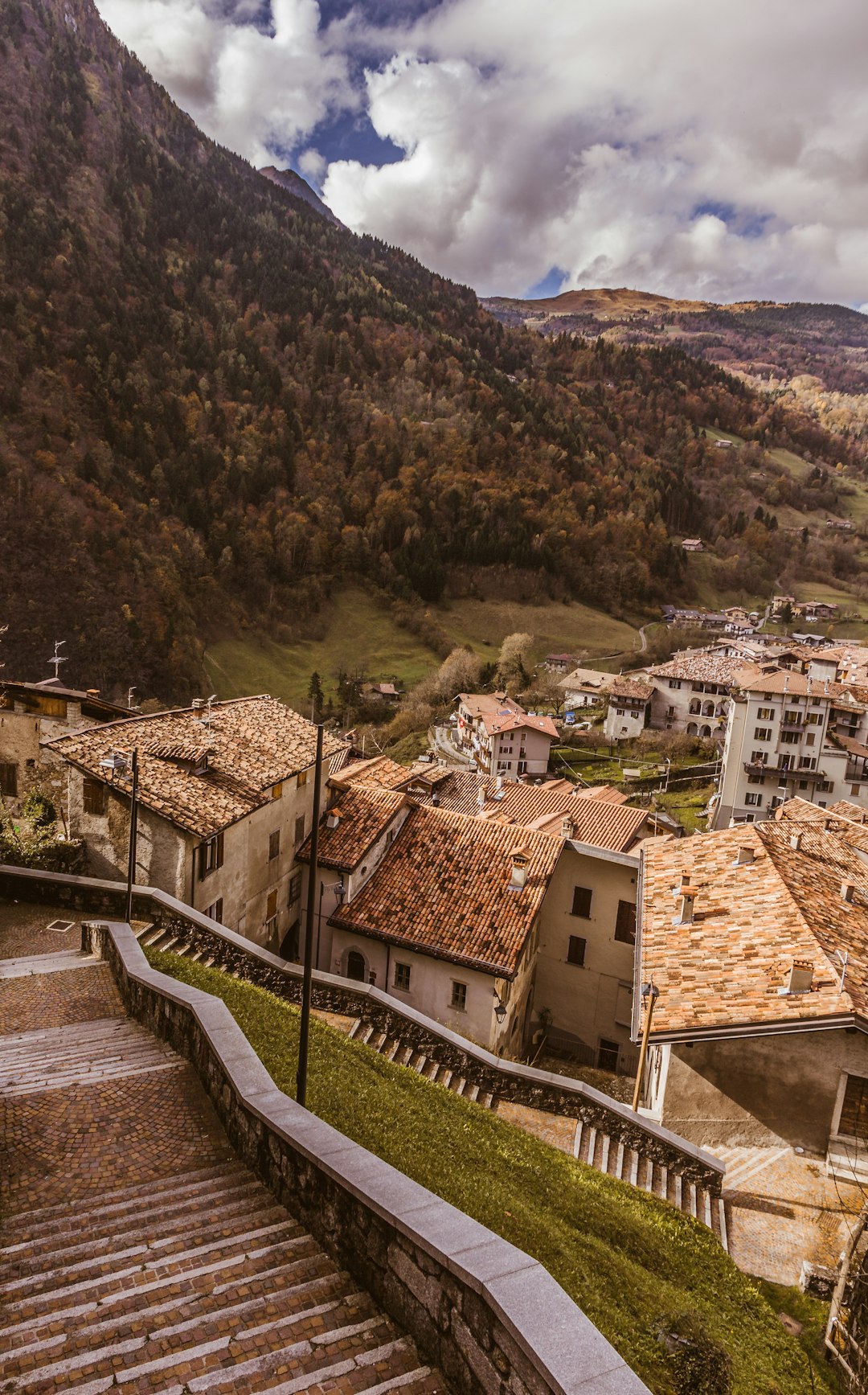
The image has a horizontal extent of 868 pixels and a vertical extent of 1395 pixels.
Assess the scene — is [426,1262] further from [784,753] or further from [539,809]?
[784,753]

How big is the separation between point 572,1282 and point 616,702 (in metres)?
85.5

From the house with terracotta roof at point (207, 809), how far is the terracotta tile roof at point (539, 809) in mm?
7489

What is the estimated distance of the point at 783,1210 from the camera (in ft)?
45.9

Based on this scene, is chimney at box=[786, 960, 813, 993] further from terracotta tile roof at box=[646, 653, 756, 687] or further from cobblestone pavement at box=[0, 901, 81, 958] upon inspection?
terracotta tile roof at box=[646, 653, 756, 687]

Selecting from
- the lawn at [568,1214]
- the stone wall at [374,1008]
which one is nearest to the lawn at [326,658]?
the stone wall at [374,1008]

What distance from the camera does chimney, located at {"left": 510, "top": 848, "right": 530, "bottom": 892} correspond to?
2552 cm

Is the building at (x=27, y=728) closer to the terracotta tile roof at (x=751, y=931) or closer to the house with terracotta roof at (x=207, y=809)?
the house with terracotta roof at (x=207, y=809)

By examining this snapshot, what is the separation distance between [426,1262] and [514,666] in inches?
4331

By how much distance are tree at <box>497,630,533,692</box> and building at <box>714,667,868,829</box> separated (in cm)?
4676

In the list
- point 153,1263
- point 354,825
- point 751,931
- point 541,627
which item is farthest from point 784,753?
point 541,627

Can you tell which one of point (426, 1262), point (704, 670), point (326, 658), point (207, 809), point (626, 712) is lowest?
point (626, 712)

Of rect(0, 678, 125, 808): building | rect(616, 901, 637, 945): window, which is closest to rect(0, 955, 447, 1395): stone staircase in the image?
rect(0, 678, 125, 808): building

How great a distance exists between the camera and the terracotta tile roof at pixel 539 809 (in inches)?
1309

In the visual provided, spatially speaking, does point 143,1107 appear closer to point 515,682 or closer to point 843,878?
point 843,878
